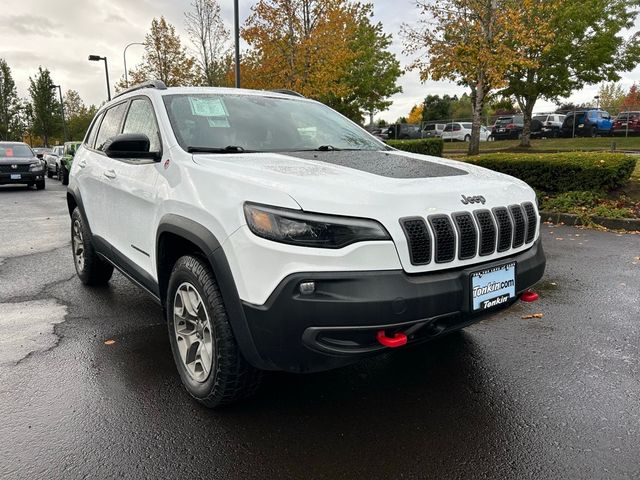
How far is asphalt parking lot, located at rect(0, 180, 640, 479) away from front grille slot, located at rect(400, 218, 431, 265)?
943 millimetres

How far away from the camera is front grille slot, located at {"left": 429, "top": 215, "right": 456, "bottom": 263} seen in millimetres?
2389

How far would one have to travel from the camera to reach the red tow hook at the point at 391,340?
2.32 meters

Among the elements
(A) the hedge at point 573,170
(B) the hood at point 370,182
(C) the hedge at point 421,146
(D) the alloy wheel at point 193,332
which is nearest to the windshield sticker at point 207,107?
(B) the hood at point 370,182

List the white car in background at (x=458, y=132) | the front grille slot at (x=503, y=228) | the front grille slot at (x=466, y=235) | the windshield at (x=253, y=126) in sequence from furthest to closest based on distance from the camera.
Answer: the white car in background at (x=458, y=132) → the windshield at (x=253, y=126) → the front grille slot at (x=503, y=228) → the front grille slot at (x=466, y=235)

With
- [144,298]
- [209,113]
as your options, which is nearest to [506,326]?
[209,113]

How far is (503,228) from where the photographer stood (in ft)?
8.93

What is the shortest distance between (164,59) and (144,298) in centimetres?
2741

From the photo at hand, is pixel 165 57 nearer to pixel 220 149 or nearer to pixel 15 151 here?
pixel 15 151

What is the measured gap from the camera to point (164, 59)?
95.3 feet

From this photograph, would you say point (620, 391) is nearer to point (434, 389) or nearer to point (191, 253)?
point (434, 389)

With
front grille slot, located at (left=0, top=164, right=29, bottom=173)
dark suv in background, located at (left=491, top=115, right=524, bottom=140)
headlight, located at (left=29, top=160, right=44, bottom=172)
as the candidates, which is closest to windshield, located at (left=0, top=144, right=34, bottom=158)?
headlight, located at (left=29, top=160, right=44, bottom=172)

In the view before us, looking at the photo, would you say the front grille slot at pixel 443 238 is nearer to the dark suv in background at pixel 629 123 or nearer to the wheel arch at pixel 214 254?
the wheel arch at pixel 214 254

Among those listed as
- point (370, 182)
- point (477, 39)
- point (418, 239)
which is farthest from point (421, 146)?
point (418, 239)

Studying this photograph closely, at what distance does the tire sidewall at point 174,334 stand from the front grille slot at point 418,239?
102cm
